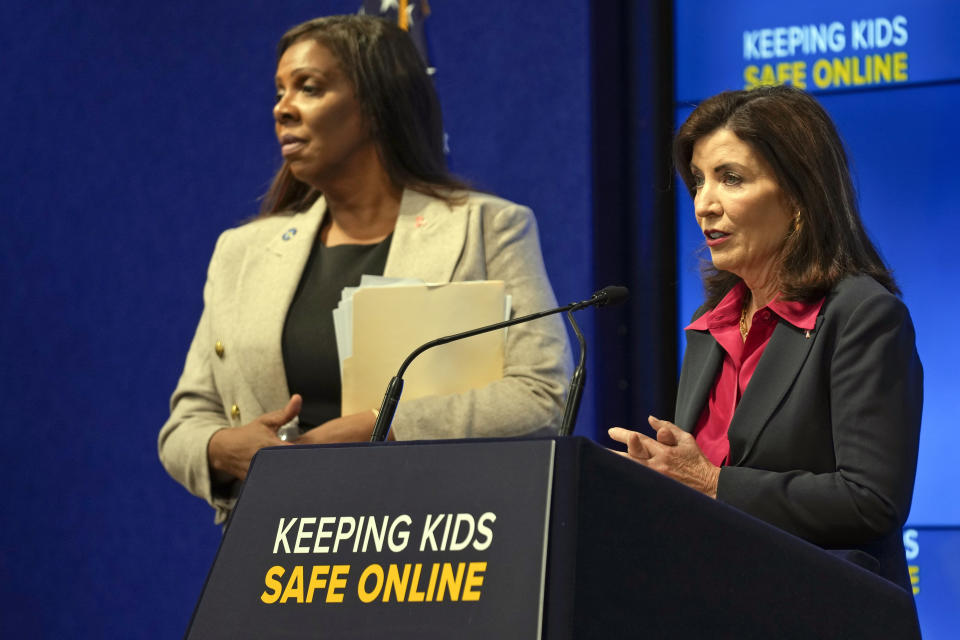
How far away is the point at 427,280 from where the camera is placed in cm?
256

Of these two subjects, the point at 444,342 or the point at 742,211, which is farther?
the point at 742,211

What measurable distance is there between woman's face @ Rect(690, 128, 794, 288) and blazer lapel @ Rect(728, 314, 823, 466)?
138mm

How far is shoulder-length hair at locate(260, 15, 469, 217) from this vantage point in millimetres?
2705

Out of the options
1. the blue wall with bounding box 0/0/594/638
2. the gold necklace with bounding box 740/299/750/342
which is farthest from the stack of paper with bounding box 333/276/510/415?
the blue wall with bounding box 0/0/594/638

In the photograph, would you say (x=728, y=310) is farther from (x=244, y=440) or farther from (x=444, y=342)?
(x=244, y=440)

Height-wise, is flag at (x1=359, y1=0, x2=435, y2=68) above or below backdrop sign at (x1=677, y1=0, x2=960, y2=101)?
above

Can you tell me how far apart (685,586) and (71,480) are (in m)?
3.66

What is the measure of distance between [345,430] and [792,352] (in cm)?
87

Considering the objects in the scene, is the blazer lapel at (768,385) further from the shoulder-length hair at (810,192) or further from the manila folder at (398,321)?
the manila folder at (398,321)

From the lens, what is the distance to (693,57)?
3.64m

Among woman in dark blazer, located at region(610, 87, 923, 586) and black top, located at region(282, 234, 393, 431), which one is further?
black top, located at region(282, 234, 393, 431)

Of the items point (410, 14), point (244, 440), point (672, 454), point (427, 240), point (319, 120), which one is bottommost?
point (244, 440)

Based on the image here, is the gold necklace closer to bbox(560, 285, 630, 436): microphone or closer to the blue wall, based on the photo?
bbox(560, 285, 630, 436): microphone

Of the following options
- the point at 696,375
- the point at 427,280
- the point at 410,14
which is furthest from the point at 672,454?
the point at 410,14
